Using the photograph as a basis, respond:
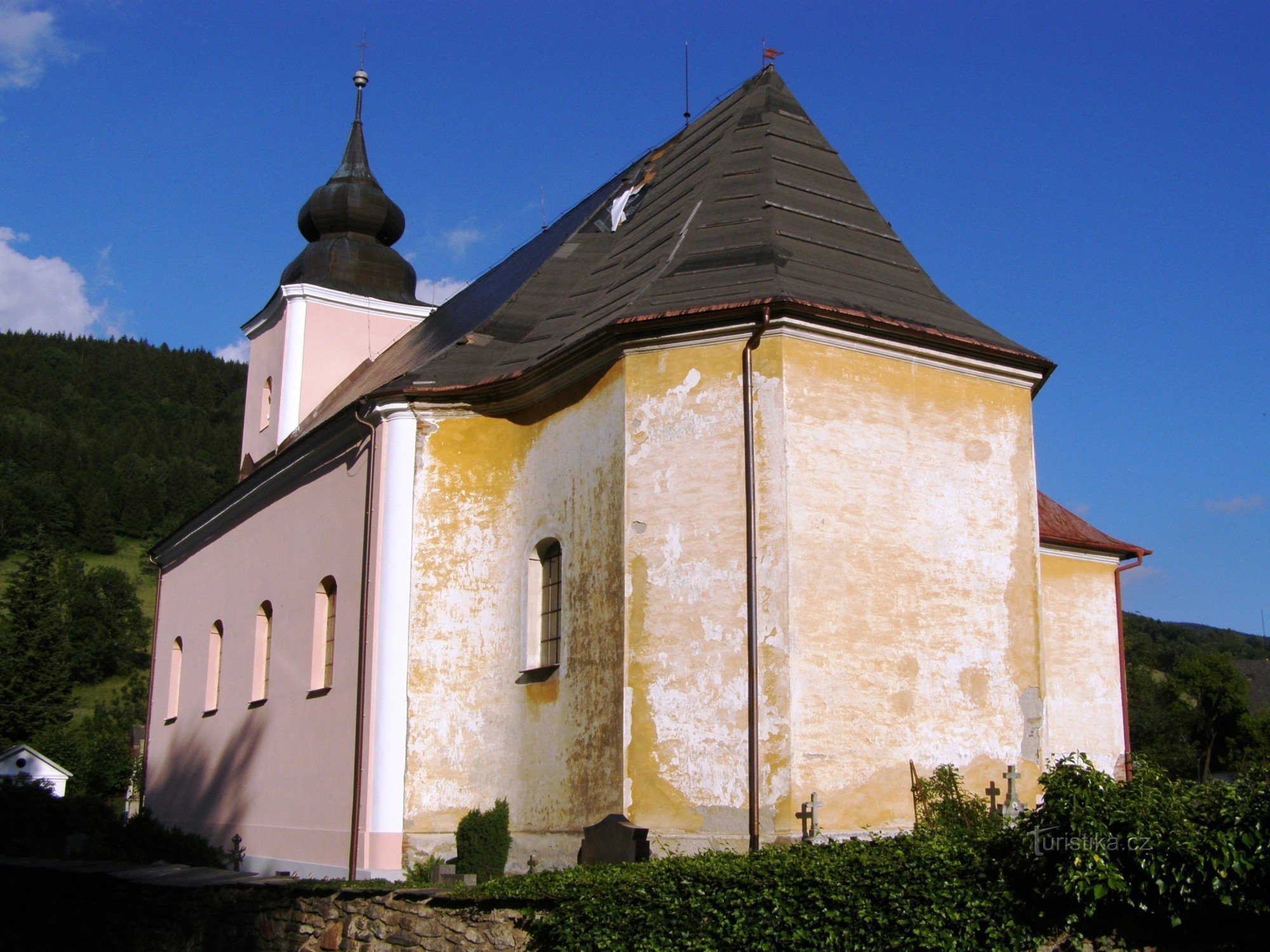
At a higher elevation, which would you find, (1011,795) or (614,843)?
(1011,795)

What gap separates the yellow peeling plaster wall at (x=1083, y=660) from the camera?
64.7 ft

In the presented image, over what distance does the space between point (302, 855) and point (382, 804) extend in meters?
2.99

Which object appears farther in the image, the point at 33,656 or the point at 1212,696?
the point at 33,656

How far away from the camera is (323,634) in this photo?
58.1 ft

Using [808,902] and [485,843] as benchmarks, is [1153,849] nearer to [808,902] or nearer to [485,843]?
[808,902]

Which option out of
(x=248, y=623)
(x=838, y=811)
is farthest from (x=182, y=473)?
(x=838, y=811)

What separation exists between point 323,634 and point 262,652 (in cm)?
318

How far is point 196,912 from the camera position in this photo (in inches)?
440

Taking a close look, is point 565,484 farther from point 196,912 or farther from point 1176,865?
point 1176,865

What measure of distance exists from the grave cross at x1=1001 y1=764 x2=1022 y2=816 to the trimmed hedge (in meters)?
4.22

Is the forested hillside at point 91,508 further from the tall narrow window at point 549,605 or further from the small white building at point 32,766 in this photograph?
the tall narrow window at point 549,605

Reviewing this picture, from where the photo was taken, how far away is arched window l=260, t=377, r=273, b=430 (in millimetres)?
26797

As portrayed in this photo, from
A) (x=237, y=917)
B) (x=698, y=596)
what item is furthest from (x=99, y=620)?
(x=698, y=596)

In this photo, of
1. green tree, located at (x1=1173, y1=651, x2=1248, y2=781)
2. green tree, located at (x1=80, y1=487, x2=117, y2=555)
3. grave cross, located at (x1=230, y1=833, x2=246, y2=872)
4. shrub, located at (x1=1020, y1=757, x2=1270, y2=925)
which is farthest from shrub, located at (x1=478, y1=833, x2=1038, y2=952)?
green tree, located at (x1=80, y1=487, x2=117, y2=555)
